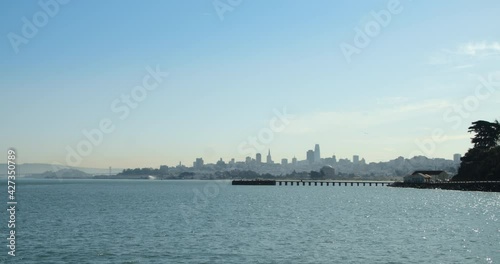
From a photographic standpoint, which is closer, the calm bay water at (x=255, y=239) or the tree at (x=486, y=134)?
the calm bay water at (x=255, y=239)

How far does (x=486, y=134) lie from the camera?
606 ft

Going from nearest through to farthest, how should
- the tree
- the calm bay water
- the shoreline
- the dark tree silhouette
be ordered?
the calm bay water
the shoreline
the dark tree silhouette
the tree

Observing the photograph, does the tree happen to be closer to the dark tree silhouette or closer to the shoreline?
the dark tree silhouette

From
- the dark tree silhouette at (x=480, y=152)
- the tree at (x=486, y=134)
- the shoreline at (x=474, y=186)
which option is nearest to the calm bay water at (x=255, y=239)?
the shoreline at (x=474, y=186)

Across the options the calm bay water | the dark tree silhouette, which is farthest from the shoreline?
the calm bay water

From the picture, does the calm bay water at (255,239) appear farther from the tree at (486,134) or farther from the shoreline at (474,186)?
the tree at (486,134)

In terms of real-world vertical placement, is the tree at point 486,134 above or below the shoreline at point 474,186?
above

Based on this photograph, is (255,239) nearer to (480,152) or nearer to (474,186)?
(474,186)

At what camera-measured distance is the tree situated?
184 metres

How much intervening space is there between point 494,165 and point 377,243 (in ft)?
435

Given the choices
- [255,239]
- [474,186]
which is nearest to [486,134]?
[474,186]

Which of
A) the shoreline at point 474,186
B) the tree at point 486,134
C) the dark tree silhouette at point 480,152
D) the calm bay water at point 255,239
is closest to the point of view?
the calm bay water at point 255,239

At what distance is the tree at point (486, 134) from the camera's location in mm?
183500

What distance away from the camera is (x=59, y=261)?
3753 cm
